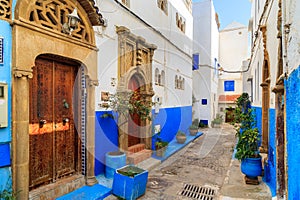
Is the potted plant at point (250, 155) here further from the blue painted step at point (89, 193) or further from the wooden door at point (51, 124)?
the wooden door at point (51, 124)

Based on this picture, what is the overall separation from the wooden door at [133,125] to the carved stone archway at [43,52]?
2.07 m

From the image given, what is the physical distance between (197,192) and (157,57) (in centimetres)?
544

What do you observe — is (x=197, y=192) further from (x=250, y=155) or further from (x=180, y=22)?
(x=180, y=22)

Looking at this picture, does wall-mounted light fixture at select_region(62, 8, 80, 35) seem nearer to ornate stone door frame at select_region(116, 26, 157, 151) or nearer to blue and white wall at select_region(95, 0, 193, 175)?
blue and white wall at select_region(95, 0, 193, 175)

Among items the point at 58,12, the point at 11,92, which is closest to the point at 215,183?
the point at 11,92

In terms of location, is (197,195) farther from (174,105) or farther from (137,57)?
(174,105)

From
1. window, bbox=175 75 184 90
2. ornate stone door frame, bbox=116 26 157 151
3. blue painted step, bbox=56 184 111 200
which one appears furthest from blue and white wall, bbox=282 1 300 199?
window, bbox=175 75 184 90

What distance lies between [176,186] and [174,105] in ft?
19.5

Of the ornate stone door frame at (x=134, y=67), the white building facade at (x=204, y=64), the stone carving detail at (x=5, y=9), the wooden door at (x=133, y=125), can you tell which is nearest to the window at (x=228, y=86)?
the white building facade at (x=204, y=64)

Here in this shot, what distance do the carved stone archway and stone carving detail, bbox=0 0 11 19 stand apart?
0.10 meters

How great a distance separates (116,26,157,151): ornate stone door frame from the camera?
20.6 feet

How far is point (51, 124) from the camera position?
438cm

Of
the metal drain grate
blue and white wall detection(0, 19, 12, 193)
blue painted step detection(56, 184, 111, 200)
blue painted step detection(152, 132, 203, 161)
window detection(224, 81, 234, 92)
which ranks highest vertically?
window detection(224, 81, 234, 92)

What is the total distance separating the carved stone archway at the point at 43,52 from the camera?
138 inches
